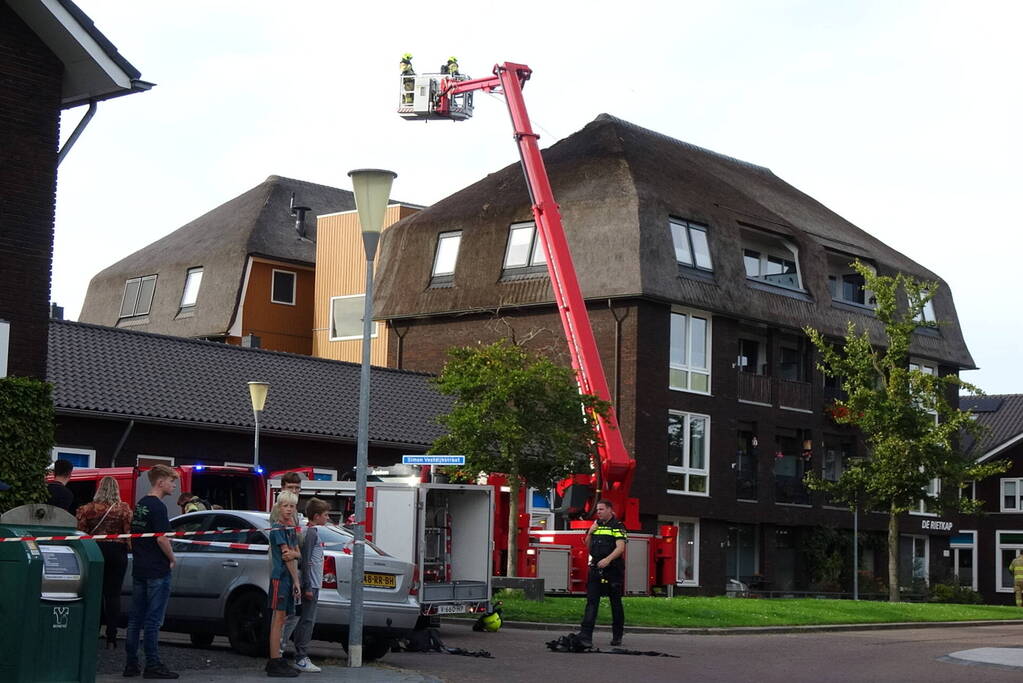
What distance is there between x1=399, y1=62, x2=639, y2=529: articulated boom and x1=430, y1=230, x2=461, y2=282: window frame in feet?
29.3

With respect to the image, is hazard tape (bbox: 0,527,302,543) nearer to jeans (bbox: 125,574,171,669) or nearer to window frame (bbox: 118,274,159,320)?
jeans (bbox: 125,574,171,669)

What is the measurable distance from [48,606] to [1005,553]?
5490 centimetres

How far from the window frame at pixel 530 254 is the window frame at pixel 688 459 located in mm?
5550

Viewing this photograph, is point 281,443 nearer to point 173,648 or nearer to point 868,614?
point 868,614

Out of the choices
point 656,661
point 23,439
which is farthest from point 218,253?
point 656,661

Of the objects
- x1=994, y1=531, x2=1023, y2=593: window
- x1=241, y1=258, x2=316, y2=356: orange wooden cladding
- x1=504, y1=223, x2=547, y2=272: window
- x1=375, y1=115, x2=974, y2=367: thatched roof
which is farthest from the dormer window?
x1=241, y1=258, x2=316, y2=356: orange wooden cladding

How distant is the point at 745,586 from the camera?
4447 centimetres

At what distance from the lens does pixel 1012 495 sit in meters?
61.8

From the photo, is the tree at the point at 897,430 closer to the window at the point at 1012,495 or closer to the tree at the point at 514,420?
the tree at the point at 514,420

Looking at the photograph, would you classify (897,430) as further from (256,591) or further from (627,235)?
(256,591)

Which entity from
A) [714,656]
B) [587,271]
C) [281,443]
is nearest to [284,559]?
[714,656]

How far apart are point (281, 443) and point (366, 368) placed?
19.7 meters

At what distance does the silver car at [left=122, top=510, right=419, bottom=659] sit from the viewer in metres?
16.5

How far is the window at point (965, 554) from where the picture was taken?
61.2 m
